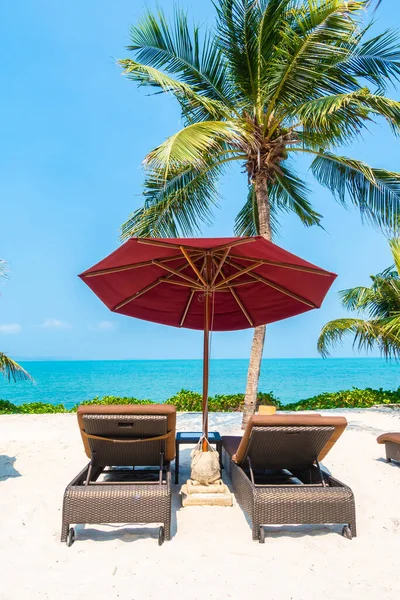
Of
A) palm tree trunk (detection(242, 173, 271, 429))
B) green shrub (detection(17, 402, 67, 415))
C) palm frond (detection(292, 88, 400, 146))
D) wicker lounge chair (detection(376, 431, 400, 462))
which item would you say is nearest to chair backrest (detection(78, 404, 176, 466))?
wicker lounge chair (detection(376, 431, 400, 462))

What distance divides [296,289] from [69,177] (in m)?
21.6

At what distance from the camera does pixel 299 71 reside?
6312 mm

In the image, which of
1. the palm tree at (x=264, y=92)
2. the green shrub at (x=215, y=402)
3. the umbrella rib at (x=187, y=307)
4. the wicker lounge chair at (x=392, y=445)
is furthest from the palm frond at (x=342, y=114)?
the green shrub at (x=215, y=402)

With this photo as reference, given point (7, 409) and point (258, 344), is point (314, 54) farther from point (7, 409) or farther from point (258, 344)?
point (7, 409)

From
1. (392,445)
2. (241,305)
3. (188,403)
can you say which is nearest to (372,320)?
(188,403)

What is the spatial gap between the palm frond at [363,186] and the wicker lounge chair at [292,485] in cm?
494

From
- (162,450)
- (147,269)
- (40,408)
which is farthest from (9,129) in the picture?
(162,450)

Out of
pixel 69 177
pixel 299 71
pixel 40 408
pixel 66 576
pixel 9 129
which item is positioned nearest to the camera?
pixel 66 576

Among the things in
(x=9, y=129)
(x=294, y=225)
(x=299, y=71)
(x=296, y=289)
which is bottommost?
(x=296, y=289)

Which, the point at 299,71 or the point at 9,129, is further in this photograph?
the point at 9,129

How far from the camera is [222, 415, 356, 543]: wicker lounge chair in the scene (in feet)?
9.35

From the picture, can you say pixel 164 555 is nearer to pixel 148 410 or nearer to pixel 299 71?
pixel 148 410

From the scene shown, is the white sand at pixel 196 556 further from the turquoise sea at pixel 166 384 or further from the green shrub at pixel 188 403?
the turquoise sea at pixel 166 384

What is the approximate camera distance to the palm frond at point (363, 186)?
6.96 metres
